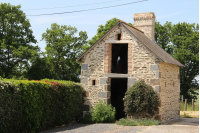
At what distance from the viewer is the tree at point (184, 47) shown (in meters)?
33.8

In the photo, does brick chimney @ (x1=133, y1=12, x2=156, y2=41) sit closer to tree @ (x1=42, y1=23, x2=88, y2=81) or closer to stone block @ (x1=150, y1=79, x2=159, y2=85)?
stone block @ (x1=150, y1=79, x2=159, y2=85)

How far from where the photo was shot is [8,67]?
29.6m

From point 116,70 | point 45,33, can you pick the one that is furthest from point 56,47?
point 116,70

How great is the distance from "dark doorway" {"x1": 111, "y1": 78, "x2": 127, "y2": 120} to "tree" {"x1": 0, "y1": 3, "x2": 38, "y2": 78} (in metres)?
13.2

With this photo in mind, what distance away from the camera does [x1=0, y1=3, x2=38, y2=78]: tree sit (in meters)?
28.9

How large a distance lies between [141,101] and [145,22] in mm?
7532

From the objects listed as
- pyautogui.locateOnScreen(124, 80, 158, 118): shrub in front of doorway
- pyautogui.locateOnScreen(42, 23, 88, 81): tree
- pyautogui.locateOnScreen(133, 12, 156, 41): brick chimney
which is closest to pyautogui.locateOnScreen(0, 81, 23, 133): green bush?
pyautogui.locateOnScreen(124, 80, 158, 118): shrub in front of doorway

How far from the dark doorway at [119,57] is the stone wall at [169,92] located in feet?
8.56

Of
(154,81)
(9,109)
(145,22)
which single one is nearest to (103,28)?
(145,22)

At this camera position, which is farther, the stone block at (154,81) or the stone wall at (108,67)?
the stone wall at (108,67)

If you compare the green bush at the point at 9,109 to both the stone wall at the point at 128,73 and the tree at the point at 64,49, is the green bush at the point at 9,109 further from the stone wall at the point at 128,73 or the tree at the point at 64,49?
the tree at the point at 64,49

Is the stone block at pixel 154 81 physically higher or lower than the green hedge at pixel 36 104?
higher

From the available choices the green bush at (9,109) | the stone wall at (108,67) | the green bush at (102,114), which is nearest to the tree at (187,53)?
the stone wall at (108,67)

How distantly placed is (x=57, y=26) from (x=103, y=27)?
843 cm
